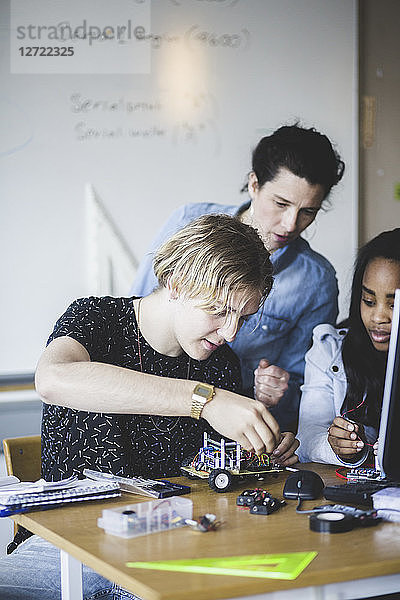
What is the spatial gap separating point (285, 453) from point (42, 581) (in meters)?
0.58

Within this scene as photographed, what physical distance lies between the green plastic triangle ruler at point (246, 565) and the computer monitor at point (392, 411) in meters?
0.27

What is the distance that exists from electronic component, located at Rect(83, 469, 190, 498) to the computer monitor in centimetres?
38

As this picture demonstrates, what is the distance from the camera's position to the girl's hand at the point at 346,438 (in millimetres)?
1839

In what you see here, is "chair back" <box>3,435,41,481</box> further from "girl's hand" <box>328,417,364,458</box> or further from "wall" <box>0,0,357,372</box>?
"girl's hand" <box>328,417,364,458</box>

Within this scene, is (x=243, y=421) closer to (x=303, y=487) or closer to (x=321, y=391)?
(x=303, y=487)

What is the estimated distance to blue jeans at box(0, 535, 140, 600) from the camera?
1.50m

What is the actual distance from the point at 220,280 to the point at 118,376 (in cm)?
31

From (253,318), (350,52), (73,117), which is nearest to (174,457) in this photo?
(253,318)

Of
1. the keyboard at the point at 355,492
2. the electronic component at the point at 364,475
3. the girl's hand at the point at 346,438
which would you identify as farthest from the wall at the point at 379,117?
the keyboard at the point at 355,492

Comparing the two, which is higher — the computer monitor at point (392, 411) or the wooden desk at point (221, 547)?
the computer monitor at point (392, 411)

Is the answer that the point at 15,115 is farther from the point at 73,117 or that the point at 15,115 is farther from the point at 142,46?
the point at 142,46

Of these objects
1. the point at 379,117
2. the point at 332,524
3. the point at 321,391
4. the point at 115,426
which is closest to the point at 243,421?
the point at 332,524

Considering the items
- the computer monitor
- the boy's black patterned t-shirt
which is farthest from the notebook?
the computer monitor

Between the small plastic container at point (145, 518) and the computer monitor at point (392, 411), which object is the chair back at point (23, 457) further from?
the computer monitor at point (392, 411)
